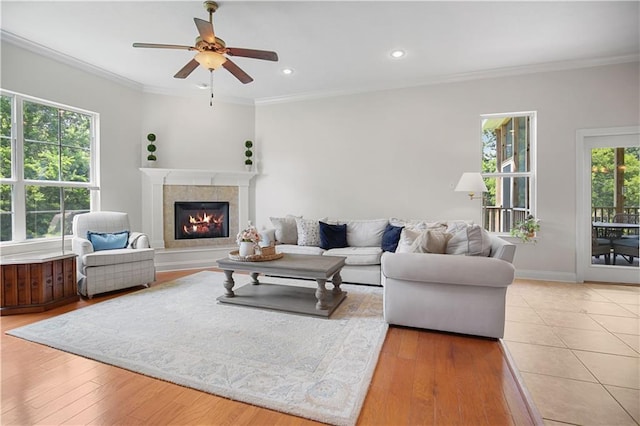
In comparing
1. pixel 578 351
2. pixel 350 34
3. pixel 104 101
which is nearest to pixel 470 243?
pixel 578 351

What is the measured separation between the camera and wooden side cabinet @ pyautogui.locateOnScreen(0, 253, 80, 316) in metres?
2.96

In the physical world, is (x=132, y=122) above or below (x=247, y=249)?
above

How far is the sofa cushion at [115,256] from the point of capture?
11.3 ft

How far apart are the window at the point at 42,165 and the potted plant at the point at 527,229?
582 centimetres

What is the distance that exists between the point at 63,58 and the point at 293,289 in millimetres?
4200

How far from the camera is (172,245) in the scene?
16.5 ft

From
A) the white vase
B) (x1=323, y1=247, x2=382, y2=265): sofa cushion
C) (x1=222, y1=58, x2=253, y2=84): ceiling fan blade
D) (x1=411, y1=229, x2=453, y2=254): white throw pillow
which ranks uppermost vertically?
(x1=222, y1=58, x2=253, y2=84): ceiling fan blade

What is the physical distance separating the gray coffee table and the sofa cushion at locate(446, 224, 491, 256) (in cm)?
112

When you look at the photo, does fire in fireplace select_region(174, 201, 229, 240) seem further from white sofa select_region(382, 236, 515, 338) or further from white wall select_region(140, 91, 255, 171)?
white sofa select_region(382, 236, 515, 338)

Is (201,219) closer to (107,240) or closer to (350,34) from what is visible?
(107,240)

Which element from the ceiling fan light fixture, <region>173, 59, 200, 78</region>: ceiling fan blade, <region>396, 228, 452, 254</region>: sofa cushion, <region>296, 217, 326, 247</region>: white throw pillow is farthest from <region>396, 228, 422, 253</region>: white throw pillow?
<region>173, 59, 200, 78</region>: ceiling fan blade

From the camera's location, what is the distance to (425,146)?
184 inches

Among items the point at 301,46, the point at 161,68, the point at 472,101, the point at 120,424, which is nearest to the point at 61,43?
the point at 161,68

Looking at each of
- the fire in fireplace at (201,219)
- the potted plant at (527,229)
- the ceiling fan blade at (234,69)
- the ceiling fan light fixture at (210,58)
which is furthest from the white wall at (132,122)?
the potted plant at (527,229)
